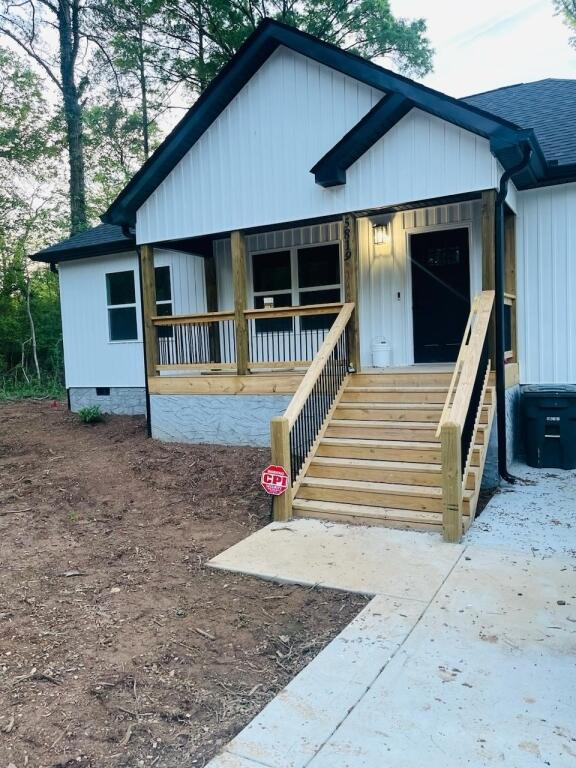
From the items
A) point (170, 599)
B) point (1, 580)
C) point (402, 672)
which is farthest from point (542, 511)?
point (1, 580)

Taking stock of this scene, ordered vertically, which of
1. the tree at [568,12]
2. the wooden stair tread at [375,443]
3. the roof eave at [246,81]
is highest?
the tree at [568,12]

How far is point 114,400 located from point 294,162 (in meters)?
5.73

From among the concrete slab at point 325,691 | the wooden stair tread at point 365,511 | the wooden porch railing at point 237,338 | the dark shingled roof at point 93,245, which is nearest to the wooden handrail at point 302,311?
the wooden porch railing at point 237,338

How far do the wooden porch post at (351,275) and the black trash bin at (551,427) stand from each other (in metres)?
2.05

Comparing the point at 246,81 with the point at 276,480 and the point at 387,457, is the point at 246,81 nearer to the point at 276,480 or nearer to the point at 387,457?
the point at 387,457

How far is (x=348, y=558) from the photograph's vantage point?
4.15 metres

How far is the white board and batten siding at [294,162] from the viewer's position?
618 cm

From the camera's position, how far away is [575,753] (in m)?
2.10

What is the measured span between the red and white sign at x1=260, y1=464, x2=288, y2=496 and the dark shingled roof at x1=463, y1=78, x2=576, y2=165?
4863 mm

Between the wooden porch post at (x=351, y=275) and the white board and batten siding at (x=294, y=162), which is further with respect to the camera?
the wooden porch post at (x=351, y=275)

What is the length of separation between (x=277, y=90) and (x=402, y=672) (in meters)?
7.08

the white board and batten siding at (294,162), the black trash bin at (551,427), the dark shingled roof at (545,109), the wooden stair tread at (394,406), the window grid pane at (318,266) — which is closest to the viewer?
the wooden stair tread at (394,406)

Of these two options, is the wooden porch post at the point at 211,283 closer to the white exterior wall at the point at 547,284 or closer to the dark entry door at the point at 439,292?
Result: the dark entry door at the point at 439,292

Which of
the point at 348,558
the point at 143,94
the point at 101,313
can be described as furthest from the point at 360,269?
the point at 143,94
